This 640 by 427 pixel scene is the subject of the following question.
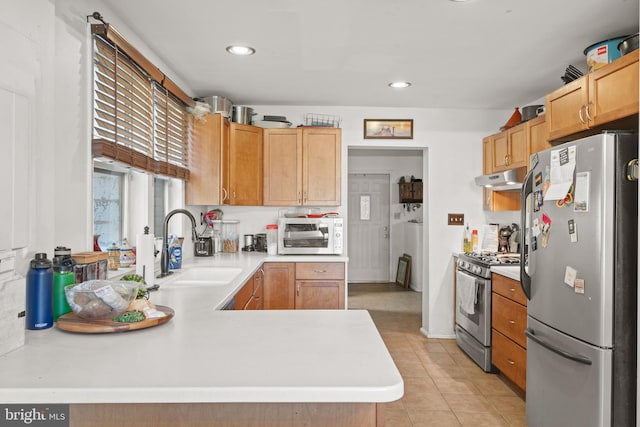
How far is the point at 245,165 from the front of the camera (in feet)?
13.6

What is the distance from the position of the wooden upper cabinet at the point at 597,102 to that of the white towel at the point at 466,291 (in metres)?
1.46

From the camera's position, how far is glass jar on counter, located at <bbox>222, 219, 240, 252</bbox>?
4422mm

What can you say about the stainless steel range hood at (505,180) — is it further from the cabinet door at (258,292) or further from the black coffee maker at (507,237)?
the cabinet door at (258,292)

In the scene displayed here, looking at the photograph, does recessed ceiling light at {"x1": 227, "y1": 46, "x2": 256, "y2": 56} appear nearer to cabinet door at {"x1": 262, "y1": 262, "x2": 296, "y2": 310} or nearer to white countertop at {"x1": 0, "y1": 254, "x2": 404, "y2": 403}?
cabinet door at {"x1": 262, "y1": 262, "x2": 296, "y2": 310}

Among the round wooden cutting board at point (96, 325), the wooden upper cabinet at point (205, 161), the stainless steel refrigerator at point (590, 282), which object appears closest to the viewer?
the round wooden cutting board at point (96, 325)

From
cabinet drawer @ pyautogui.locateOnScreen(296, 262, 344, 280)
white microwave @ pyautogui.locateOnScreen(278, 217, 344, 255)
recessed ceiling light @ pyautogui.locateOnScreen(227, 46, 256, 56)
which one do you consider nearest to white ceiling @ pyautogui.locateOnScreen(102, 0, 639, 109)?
recessed ceiling light @ pyautogui.locateOnScreen(227, 46, 256, 56)

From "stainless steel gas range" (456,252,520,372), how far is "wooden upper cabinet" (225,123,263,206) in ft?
6.67

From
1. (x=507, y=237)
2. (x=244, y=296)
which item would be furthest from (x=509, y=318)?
(x=244, y=296)

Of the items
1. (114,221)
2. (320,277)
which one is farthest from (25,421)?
(320,277)

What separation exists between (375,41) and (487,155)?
220cm

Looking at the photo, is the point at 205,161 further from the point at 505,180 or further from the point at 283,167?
the point at 505,180

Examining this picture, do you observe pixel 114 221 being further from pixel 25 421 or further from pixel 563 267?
pixel 563 267

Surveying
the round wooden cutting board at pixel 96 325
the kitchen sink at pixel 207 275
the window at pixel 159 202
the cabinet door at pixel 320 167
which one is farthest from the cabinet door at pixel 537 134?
the round wooden cutting board at pixel 96 325

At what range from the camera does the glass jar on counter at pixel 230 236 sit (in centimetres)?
442
